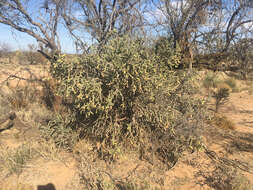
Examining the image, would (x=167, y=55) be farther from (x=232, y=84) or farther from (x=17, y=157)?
(x=232, y=84)

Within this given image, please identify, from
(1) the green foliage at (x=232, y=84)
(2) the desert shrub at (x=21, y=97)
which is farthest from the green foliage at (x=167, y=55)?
(1) the green foliage at (x=232, y=84)

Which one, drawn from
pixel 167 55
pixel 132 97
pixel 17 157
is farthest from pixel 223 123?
pixel 17 157

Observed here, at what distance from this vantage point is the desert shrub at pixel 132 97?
2719 millimetres

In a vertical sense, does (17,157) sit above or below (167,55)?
below

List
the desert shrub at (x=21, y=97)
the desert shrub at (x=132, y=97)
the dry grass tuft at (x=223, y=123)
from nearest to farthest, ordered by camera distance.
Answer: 1. the desert shrub at (x=132, y=97)
2. the dry grass tuft at (x=223, y=123)
3. the desert shrub at (x=21, y=97)

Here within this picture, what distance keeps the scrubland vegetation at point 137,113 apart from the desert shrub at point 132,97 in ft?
0.06

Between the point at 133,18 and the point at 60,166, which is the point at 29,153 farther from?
the point at 133,18

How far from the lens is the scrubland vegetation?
277 cm

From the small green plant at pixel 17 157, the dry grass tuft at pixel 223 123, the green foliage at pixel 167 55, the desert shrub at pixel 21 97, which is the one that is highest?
the green foliage at pixel 167 55

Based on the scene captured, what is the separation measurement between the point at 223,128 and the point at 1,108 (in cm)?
645

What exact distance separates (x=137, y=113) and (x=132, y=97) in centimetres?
33

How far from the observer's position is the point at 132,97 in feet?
9.98

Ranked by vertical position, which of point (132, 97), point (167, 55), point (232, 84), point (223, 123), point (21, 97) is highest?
point (167, 55)

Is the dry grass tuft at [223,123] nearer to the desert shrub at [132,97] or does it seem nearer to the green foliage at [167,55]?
the desert shrub at [132,97]
